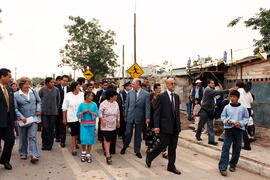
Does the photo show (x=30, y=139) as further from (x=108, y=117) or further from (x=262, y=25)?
(x=262, y=25)

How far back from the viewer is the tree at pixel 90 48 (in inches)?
1325

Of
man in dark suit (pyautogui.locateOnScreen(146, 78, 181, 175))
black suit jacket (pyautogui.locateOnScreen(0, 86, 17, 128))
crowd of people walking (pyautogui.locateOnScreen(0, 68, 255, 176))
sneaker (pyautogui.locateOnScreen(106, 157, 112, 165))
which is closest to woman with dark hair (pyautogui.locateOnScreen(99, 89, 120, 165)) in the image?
crowd of people walking (pyautogui.locateOnScreen(0, 68, 255, 176))

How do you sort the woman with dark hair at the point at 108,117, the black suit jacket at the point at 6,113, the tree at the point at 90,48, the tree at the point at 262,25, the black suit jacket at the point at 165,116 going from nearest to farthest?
the black suit jacket at the point at 6,113 < the black suit jacket at the point at 165,116 < the woman with dark hair at the point at 108,117 < the tree at the point at 262,25 < the tree at the point at 90,48

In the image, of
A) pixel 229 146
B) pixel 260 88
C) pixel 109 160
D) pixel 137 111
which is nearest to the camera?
pixel 229 146

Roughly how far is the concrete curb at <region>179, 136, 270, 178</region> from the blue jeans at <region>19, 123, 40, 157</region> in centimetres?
435

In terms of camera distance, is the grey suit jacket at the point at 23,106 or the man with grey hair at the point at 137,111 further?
the man with grey hair at the point at 137,111

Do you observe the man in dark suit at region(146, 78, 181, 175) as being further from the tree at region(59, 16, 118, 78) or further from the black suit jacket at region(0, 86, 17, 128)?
the tree at region(59, 16, 118, 78)

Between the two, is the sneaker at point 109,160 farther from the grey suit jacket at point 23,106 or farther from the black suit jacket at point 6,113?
the black suit jacket at point 6,113


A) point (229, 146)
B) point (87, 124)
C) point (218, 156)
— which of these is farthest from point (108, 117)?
point (218, 156)

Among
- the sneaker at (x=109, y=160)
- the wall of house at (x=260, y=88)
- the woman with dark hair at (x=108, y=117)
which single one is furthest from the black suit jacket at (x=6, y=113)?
the wall of house at (x=260, y=88)

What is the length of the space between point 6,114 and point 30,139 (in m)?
0.96

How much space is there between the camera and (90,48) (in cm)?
3391

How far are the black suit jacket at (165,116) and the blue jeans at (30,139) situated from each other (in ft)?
9.13

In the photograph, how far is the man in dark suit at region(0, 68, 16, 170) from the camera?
4.67m
